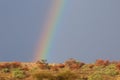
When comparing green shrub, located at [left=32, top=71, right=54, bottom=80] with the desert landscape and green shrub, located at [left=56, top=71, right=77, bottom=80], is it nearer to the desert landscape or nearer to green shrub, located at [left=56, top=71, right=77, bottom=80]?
the desert landscape

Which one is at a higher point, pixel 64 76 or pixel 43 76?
pixel 64 76

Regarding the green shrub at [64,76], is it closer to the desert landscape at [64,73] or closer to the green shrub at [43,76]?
the desert landscape at [64,73]

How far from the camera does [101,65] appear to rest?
55469 millimetres

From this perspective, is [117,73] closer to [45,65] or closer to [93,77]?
[93,77]

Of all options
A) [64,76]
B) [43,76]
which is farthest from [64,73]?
[43,76]

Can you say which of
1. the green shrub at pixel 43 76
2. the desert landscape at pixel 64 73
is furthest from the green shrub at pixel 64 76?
the green shrub at pixel 43 76

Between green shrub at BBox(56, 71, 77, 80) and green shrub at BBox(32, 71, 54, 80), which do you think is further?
green shrub at BBox(56, 71, 77, 80)

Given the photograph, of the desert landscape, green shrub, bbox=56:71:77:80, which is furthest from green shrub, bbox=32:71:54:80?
green shrub, bbox=56:71:77:80

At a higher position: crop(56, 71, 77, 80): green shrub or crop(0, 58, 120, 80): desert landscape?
crop(0, 58, 120, 80): desert landscape

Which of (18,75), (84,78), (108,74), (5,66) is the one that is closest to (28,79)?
(18,75)

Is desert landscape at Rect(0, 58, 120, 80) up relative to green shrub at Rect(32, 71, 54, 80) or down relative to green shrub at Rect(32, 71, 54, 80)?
up

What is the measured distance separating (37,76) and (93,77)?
5.86 metres

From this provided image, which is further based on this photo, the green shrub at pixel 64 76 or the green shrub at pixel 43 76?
the green shrub at pixel 64 76

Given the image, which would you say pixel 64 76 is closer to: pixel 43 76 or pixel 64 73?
pixel 64 73
